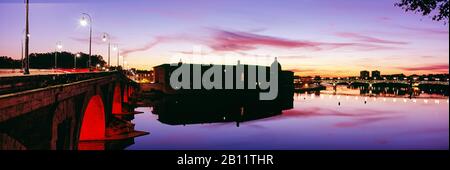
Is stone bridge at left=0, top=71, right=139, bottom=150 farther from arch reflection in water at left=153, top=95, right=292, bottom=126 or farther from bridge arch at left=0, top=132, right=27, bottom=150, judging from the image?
arch reflection in water at left=153, top=95, right=292, bottom=126

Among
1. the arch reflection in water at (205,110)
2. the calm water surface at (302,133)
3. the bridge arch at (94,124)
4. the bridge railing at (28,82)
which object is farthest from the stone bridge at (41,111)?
the arch reflection in water at (205,110)

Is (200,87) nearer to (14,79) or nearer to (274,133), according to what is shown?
(274,133)

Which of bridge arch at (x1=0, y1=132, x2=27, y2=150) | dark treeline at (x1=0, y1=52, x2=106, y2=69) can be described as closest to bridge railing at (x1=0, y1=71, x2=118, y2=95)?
bridge arch at (x1=0, y1=132, x2=27, y2=150)

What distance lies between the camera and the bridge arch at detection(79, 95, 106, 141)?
3284 cm

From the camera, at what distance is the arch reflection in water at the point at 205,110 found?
267 feet

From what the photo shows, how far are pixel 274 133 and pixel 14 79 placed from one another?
199 feet

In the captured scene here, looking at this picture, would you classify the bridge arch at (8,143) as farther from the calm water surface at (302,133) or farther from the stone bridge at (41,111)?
the calm water surface at (302,133)

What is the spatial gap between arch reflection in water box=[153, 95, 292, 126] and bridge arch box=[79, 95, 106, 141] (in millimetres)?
35989

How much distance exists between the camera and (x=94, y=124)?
1438 inches

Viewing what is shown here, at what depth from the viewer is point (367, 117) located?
3996 inches

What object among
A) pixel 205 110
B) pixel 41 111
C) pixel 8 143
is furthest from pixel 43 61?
pixel 8 143

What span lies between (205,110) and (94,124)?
211ft

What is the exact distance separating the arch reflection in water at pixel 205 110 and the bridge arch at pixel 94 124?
3599cm
